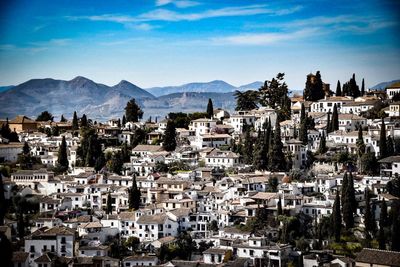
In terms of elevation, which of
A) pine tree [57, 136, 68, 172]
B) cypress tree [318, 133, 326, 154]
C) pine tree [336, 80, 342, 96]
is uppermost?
pine tree [336, 80, 342, 96]

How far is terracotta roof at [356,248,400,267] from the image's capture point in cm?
1831

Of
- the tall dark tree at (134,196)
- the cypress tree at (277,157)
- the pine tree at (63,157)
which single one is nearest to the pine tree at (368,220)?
the cypress tree at (277,157)

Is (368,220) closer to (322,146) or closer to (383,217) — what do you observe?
(383,217)

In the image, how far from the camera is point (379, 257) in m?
18.6

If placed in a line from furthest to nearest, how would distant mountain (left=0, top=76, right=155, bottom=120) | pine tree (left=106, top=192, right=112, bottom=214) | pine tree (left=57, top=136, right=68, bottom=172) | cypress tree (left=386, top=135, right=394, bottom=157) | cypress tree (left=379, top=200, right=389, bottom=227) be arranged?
1. distant mountain (left=0, top=76, right=155, bottom=120)
2. pine tree (left=57, top=136, right=68, bottom=172)
3. cypress tree (left=386, top=135, right=394, bottom=157)
4. pine tree (left=106, top=192, right=112, bottom=214)
5. cypress tree (left=379, top=200, right=389, bottom=227)

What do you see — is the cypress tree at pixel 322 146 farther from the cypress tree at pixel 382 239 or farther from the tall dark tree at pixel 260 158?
the cypress tree at pixel 382 239

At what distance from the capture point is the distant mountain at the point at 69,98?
126 meters

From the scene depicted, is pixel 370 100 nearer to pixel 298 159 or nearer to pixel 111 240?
pixel 298 159

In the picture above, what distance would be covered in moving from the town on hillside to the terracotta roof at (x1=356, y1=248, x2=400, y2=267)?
6 centimetres

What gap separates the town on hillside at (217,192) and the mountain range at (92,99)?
87646 millimetres

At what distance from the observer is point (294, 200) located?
2289 centimetres

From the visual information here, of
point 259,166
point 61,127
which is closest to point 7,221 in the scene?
point 259,166

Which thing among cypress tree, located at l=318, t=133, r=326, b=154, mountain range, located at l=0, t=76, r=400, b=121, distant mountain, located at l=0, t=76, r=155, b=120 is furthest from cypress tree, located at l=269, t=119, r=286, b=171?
mountain range, located at l=0, t=76, r=400, b=121

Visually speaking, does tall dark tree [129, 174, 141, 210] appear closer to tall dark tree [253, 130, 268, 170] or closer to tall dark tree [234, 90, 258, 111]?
tall dark tree [253, 130, 268, 170]
